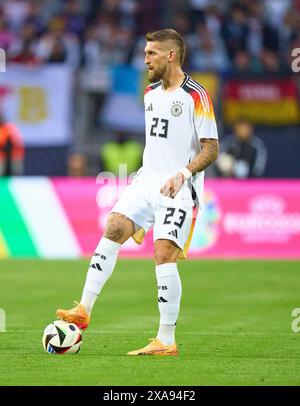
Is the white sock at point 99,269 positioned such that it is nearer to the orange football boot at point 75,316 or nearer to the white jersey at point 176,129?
Answer: the orange football boot at point 75,316

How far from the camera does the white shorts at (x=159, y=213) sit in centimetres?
968

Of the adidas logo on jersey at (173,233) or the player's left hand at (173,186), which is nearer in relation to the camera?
the player's left hand at (173,186)

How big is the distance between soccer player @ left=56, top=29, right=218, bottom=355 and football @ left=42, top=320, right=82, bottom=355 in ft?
0.29

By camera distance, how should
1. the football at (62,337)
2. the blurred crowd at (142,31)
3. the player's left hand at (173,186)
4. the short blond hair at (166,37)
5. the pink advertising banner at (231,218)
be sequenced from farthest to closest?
1. the blurred crowd at (142,31)
2. the pink advertising banner at (231,218)
3. the short blond hair at (166,37)
4. the football at (62,337)
5. the player's left hand at (173,186)

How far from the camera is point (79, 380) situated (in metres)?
8.23


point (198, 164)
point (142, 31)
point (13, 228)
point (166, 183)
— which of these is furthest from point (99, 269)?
point (142, 31)

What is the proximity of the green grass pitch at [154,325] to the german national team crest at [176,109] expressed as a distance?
1929 millimetres

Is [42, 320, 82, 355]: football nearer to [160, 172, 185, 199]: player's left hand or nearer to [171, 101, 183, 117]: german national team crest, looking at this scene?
[160, 172, 185, 199]: player's left hand

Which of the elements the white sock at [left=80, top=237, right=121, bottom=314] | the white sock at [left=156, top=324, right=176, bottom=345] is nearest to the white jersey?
the white sock at [left=80, top=237, right=121, bottom=314]

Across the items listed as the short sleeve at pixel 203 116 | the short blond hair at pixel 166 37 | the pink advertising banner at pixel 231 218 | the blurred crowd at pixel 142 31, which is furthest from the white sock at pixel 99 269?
the blurred crowd at pixel 142 31

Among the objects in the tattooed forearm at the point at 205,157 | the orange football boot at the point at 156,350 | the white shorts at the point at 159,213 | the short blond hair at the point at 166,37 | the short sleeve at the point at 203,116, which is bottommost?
the orange football boot at the point at 156,350

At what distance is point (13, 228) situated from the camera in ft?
64.0

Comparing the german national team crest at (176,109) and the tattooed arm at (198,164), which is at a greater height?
the german national team crest at (176,109)

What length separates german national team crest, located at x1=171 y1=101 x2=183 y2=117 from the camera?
32.0 ft
